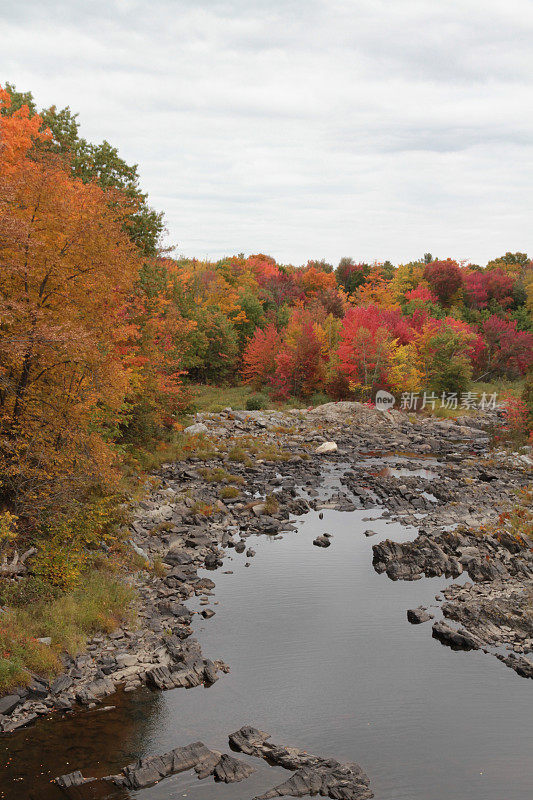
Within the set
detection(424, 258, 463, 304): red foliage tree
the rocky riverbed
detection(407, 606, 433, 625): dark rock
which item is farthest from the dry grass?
detection(424, 258, 463, 304): red foliage tree

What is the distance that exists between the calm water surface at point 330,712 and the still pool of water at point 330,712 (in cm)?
3

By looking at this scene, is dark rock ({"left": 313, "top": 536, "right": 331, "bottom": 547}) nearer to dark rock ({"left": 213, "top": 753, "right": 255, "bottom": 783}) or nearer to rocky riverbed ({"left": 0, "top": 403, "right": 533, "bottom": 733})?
rocky riverbed ({"left": 0, "top": 403, "right": 533, "bottom": 733})

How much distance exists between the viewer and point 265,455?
3619 centimetres

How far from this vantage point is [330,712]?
12.6m

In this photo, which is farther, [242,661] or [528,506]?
[528,506]

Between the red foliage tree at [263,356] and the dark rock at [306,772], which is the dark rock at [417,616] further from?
the red foliage tree at [263,356]

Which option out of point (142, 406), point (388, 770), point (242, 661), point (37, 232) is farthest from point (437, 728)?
point (142, 406)

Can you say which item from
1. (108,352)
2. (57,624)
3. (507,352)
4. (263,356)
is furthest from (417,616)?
(507,352)

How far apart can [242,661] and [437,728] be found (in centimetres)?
466

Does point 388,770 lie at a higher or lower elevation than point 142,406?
lower

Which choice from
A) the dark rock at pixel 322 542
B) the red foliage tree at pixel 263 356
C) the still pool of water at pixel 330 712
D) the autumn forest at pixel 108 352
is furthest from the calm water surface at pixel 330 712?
the red foliage tree at pixel 263 356

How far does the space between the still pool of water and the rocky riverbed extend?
70cm

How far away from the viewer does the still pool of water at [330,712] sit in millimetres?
10734

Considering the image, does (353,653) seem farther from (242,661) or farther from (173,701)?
(173,701)
